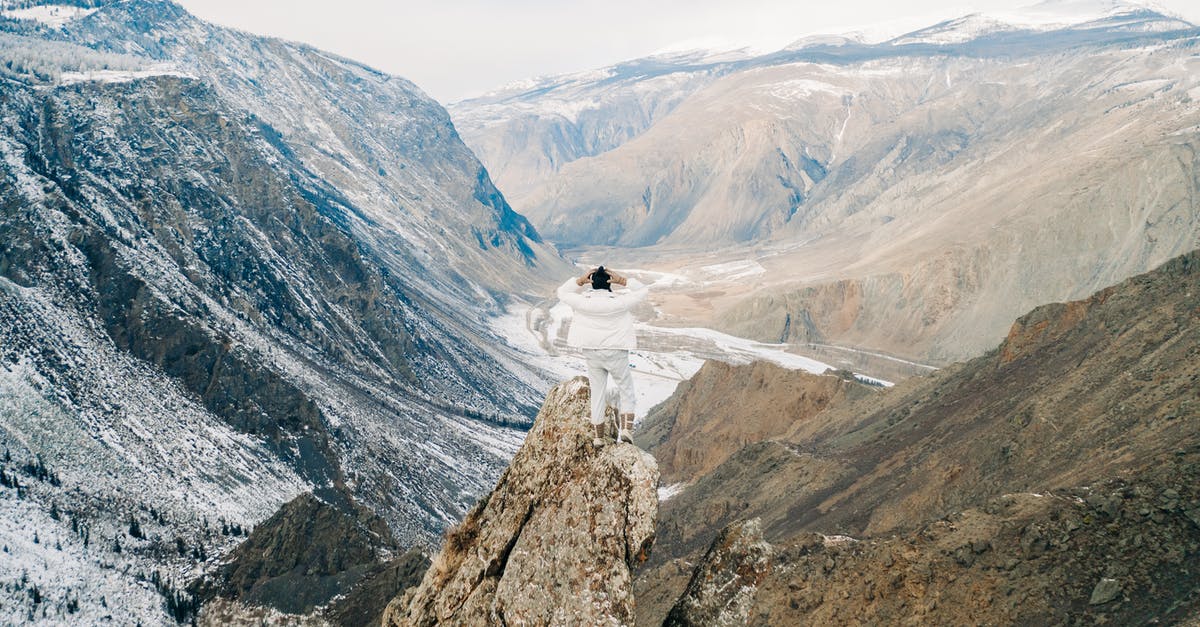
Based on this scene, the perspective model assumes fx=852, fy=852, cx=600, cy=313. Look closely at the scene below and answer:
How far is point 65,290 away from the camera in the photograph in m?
46.3

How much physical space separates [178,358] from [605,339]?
44.0m

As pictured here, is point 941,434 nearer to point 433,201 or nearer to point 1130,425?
point 1130,425

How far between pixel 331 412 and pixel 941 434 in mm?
36122

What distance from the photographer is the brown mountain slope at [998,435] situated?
21.3m

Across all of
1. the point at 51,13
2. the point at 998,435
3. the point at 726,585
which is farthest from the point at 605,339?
the point at 51,13

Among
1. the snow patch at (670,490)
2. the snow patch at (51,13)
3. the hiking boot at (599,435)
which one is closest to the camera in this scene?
the hiking boot at (599,435)

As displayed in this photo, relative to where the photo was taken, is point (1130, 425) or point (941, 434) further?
point (941, 434)

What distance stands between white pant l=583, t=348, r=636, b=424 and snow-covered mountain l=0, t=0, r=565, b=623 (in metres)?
25.0

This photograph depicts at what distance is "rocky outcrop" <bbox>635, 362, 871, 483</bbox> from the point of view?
4769 centimetres

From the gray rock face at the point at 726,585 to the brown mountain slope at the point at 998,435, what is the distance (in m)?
6.84

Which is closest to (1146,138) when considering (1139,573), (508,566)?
(1139,573)

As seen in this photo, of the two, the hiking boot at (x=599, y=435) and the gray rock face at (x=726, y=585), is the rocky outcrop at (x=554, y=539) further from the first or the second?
the gray rock face at (x=726, y=585)

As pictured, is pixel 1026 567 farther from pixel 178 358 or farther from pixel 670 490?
pixel 178 358

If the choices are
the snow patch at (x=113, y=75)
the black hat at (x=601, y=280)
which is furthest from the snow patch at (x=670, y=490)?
the snow patch at (x=113, y=75)
